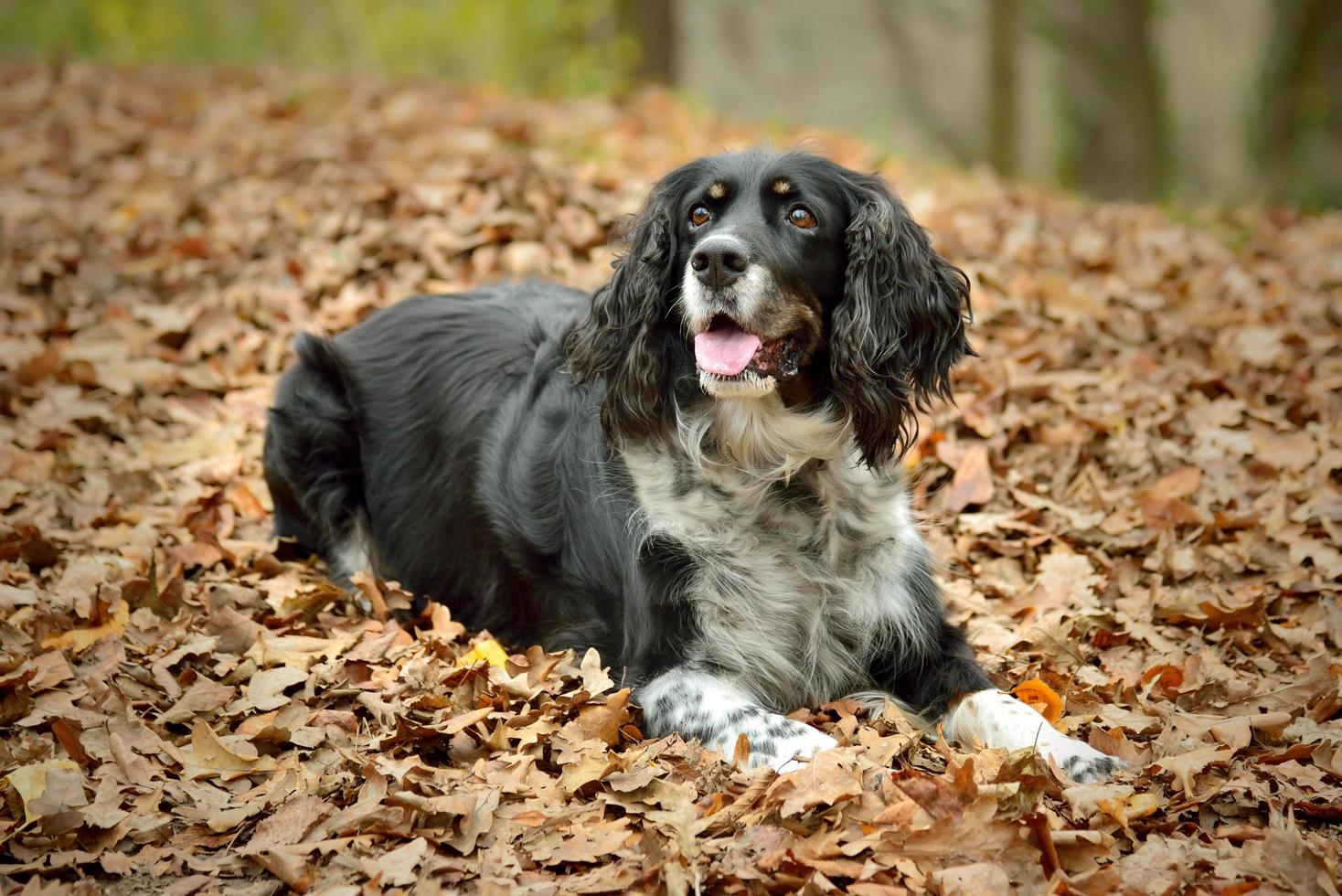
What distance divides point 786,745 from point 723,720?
0.73 ft

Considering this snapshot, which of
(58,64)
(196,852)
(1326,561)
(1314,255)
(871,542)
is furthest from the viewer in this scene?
(58,64)

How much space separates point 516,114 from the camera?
11.4m

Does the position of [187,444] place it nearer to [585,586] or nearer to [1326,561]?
[585,586]

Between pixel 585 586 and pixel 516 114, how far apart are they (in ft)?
25.5

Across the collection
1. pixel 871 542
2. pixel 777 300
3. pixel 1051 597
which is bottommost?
pixel 1051 597

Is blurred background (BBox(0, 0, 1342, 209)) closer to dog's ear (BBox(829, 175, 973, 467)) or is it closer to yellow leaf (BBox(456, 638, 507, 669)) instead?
dog's ear (BBox(829, 175, 973, 467))

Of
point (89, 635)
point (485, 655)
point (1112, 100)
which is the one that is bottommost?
point (485, 655)

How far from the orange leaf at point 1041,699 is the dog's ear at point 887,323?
874 millimetres

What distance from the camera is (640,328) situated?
4371 millimetres

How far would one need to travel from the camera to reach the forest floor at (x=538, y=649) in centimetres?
325

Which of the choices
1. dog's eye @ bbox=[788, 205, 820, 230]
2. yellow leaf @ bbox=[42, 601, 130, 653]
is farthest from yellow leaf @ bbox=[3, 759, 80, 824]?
dog's eye @ bbox=[788, 205, 820, 230]

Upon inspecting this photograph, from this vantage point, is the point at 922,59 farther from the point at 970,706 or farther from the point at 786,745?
the point at 786,745

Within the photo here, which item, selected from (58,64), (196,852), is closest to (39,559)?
(196,852)

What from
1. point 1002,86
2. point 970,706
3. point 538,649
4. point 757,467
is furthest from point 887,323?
point 1002,86
